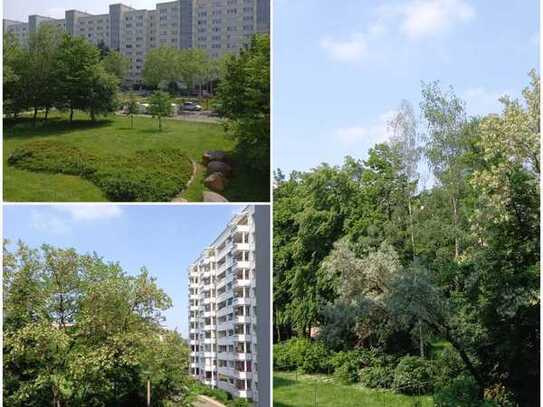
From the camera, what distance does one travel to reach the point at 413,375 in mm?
5957

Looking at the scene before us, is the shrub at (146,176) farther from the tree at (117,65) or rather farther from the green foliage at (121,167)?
the tree at (117,65)

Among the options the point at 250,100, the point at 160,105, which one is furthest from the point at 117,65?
the point at 250,100

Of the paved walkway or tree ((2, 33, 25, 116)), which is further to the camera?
the paved walkway

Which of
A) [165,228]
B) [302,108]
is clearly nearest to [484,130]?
[302,108]

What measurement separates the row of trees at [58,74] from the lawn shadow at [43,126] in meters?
→ 0.06

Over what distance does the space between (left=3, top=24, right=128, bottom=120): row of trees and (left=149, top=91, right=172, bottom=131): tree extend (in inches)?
10.1

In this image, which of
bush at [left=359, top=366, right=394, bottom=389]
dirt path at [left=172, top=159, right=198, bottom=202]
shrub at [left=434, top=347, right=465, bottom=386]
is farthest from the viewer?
bush at [left=359, top=366, right=394, bottom=389]

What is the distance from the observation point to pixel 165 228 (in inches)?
219

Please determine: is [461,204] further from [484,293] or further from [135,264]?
[135,264]

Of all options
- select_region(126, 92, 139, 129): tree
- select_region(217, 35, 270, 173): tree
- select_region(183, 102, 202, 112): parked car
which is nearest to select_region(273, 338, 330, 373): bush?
select_region(217, 35, 270, 173): tree

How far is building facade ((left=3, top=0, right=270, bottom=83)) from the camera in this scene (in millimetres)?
5445

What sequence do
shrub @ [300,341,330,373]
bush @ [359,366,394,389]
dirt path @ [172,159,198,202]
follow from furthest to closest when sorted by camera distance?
shrub @ [300,341,330,373], bush @ [359,366,394,389], dirt path @ [172,159,198,202]

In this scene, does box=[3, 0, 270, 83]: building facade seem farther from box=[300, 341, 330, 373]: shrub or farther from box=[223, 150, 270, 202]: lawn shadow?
box=[300, 341, 330, 373]: shrub

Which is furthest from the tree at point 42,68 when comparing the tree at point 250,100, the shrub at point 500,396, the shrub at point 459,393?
the shrub at point 500,396
